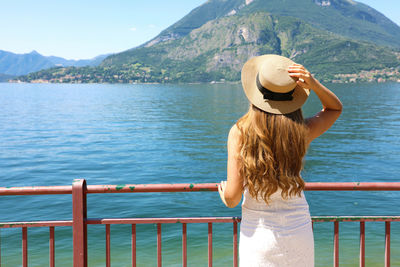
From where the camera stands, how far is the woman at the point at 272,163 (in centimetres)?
214

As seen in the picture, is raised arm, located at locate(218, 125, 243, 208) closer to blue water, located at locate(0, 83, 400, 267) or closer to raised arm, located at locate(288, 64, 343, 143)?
raised arm, located at locate(288, 64, 343, 143)

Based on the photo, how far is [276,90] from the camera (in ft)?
7.00

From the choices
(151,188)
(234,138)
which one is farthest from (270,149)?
(151,188)

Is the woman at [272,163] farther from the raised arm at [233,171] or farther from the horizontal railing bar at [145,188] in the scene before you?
the horizontal railing bar at [145,188]

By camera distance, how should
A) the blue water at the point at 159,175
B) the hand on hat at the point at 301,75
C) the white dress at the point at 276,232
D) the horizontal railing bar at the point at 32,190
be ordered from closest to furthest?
the hand on hat at the point at 301,75 → the white dress at the point at 276,232 → the horizontal railing bar at the point at 32,190 → the blue water at the point at 159,175

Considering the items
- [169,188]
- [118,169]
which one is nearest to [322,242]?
[169,188]

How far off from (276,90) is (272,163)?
41cm

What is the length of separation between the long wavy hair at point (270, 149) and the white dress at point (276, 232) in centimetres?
10

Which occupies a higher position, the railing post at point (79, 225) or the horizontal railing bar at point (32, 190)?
the horizontal railing bar at point (32, 190)

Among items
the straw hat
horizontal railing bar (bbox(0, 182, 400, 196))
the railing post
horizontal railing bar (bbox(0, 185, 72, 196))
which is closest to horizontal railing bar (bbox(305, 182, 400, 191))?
horizontal railing bar (bbox(0, 182, 400, 196))

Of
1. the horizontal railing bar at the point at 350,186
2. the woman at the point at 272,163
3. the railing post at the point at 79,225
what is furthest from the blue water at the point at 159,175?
the railing post at the point at 79,225

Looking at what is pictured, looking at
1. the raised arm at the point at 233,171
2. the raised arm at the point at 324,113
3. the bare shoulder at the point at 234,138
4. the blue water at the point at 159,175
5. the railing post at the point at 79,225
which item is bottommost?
the blue water at the point at 159,175

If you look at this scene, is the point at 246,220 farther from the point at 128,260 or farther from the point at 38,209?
the point at 38,209

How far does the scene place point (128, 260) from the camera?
9.59 meters
